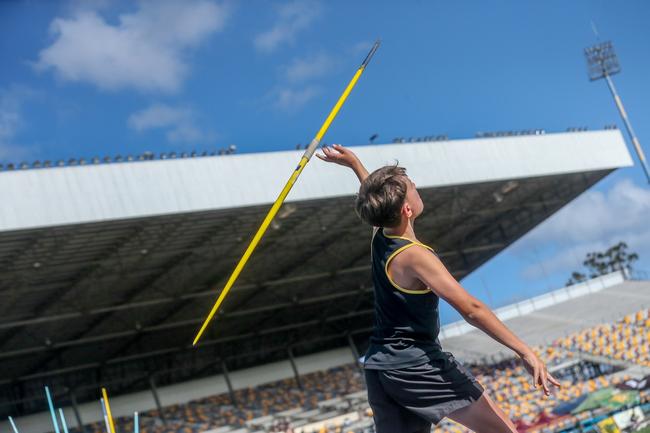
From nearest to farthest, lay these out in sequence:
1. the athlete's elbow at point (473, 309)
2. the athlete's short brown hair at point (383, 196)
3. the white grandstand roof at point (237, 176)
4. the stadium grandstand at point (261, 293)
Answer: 1. the athlete's elbow at point (473, 309)
2. the athlete's short brown hair at point (383, 196)
3. the white grandstand roof at point (237, 176)
4. the stadium grandstand at point (261, 293)

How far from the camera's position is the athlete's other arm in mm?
3129

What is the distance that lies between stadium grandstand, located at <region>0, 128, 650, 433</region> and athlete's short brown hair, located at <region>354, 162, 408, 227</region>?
13816 mm

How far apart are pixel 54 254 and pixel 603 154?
18.6m

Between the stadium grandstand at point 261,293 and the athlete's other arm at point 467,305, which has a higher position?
the stadium grandstand at point 261,293

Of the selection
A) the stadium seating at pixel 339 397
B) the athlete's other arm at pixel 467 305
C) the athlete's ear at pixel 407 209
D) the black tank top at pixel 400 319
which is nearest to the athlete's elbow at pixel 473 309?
the athlete's other arm at pixel 467 305

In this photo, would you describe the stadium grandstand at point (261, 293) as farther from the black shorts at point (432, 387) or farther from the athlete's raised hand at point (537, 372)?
the athlete's raised hand at point (537, 372)

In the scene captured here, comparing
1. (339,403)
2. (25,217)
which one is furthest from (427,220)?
(25,217)

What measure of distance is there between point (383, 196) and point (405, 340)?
1.88ft

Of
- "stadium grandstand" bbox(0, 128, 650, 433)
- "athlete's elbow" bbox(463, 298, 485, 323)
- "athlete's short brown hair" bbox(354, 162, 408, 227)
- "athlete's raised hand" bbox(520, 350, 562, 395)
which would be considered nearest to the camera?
"athlete's raised hand" bbox(520, 350, 562, 395)

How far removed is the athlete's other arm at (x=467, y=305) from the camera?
313 cm

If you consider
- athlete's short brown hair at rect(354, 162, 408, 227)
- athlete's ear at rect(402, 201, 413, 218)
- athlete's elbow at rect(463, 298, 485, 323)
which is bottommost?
athlete's elbow at rect(463, 298, 485, 323)

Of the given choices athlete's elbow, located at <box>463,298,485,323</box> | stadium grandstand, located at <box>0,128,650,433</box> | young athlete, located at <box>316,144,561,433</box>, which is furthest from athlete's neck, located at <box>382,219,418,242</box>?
stadium grandstand, located at <box>0,128,650,433</box>

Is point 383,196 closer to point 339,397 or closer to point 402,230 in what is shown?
point 402,230

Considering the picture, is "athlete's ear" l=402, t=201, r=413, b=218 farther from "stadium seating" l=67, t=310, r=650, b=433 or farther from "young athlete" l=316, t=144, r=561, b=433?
"stadium seating" l=67, t=310, r=650, b=433
